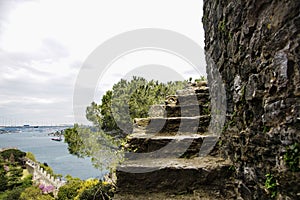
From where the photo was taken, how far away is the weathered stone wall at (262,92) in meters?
1.15

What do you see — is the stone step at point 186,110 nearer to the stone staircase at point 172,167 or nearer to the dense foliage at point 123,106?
the stone staircase at point 172,167

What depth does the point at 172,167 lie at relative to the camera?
213 cm

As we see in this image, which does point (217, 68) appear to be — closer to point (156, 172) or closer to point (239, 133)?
point (239, 133)

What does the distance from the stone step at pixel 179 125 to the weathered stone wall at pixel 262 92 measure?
73cm

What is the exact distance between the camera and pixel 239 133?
1.93 metres

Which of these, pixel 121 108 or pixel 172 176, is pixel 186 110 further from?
pixel 121 108

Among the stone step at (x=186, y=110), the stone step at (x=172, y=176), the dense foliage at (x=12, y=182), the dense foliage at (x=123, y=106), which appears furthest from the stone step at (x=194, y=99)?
the dense foliage at (x=12, y=182)

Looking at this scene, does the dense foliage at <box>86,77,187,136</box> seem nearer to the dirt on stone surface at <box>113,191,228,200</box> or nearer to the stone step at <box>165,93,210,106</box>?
the stone step at <box>165,93,210,106</box>

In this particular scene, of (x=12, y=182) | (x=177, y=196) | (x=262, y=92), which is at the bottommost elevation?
(x=12, y=182)

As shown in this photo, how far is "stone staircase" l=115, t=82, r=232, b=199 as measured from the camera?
6.90 ft

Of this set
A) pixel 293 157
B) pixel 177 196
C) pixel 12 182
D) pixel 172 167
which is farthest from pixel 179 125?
pixel 12 182

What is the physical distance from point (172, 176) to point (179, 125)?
0.98m

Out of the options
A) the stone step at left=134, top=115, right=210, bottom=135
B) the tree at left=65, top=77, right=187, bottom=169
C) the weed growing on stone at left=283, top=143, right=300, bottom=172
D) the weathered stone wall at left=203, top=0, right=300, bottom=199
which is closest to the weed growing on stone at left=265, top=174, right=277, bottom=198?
the weathered stone wall at left=203, top=0, right=300, bottom=199

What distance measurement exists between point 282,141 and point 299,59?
1.57 feet
